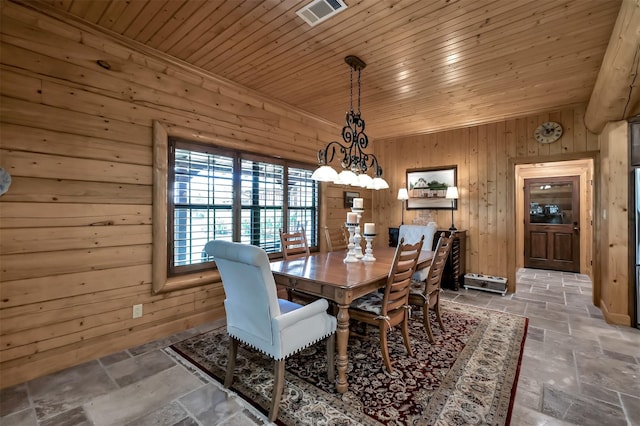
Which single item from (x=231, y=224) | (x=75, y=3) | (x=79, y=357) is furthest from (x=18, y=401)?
(x=75, y=3)

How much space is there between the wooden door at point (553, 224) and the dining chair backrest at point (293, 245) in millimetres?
5924

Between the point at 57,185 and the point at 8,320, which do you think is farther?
the point at 57,185

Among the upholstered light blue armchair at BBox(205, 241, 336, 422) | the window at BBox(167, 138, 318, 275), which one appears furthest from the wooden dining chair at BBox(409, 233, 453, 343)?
the window at BBox(167, 138, 318, 275)

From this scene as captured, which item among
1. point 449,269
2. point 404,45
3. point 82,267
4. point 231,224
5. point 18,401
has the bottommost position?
point 18,401

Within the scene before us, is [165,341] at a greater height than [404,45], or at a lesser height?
lesser

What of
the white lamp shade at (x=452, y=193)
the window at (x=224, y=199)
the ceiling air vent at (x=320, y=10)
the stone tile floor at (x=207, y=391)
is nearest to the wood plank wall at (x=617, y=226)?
the stone tile floor at (x=207, y=391)

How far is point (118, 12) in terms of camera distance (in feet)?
7.20

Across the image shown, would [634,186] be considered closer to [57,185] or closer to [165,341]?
[165,341]

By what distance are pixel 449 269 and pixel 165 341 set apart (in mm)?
4056

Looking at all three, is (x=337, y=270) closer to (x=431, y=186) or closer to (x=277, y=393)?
(x=277, y=393)

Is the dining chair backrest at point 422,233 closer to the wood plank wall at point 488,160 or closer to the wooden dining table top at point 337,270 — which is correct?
the wooden dining table top at point 337,270

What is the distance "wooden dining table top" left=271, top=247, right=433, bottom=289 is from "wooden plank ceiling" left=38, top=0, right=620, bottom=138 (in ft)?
6.51

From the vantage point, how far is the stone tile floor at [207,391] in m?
1.75

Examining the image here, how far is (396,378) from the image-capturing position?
7.08 ft
